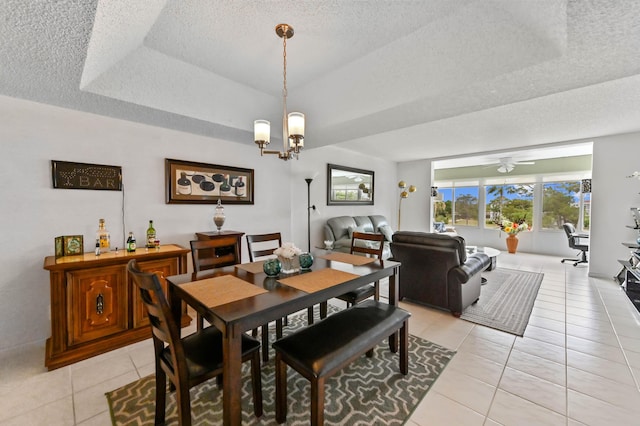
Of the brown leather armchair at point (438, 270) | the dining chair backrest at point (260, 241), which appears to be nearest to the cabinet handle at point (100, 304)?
the dining chair backrest at point (260, 241)

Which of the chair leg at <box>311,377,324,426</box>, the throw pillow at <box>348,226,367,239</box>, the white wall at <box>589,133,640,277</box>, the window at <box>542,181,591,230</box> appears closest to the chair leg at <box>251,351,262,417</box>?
the chair leg at <box>311,377,324,426</box>

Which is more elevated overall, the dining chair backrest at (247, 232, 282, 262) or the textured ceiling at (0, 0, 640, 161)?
the textured ceiling at (0, 0, 640, 161)

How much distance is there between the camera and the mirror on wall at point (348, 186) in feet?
17.3

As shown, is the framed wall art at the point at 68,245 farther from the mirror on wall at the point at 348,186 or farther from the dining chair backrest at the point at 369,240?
the mirror on wall at the point at 348,186

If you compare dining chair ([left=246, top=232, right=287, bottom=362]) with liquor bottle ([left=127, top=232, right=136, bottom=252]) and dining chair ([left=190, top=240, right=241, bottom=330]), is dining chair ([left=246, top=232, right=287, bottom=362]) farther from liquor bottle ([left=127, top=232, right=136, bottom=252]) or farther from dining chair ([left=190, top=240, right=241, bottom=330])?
liquor bottle ([left=127, top=232, right=136, bottom=252])

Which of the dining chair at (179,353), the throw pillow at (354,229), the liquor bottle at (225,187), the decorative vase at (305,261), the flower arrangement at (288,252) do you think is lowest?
the dining chair at (179,353)

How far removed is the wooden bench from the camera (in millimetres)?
1292

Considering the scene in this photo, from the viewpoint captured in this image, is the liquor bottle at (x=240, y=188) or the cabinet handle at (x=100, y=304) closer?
the cabinet handle at (x=100, y=304)

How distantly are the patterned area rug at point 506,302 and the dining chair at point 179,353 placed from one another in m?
2.51

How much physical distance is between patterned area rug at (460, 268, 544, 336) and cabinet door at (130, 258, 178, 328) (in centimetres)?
320

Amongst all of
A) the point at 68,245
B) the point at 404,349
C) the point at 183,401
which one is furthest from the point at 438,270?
the point at 68,245

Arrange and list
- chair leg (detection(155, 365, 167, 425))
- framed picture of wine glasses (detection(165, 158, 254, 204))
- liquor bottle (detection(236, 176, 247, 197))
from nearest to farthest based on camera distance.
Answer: chair leg (detection(155, 365, 167, 425)), framed picture of wine glasses (detection(165, 158, 254, 204)), liquor bottle (detection(236, 176, 247, 197))

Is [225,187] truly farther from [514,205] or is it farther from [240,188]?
[514,205]

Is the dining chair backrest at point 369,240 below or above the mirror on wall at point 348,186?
below
